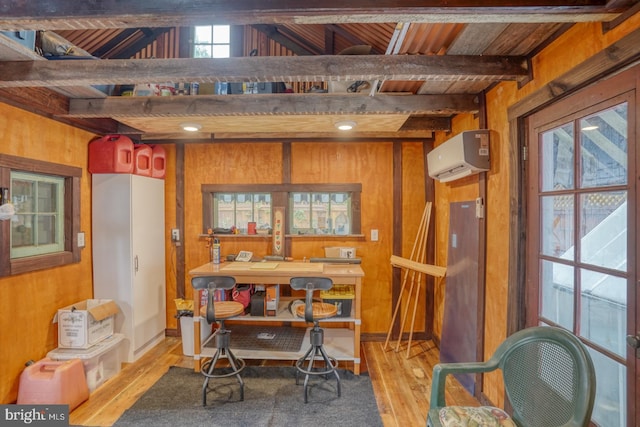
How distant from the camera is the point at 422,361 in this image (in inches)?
126

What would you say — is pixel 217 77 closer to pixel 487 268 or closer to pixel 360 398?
pixel 487 268

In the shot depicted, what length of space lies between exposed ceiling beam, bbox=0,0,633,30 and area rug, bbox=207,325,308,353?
9.11 feet

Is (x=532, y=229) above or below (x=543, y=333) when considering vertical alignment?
above

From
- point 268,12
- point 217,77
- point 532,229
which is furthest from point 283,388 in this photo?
point 268,12

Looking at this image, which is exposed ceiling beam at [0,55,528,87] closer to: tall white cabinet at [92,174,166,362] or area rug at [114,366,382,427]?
tall white cabinet at [92,174,166,362]

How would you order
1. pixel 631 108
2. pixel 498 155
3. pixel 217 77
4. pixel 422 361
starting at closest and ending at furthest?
pixel 631 108 < pixel 217 77 < pixel 498 155 < pixel 422 361

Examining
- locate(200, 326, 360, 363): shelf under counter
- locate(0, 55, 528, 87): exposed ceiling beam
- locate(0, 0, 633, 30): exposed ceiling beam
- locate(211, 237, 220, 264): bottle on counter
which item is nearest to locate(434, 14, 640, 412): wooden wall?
locate(0, 55, 528, 87): exposed ceiling beam

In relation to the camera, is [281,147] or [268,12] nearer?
[268,12]

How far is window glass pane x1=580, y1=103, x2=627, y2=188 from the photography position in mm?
1376

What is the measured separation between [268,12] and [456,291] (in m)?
2.63

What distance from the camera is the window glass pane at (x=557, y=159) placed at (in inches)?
66.5

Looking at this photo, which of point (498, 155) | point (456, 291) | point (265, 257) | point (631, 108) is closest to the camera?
point (631, 108)

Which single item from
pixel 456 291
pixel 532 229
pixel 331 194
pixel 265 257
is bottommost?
pixel 456 291
